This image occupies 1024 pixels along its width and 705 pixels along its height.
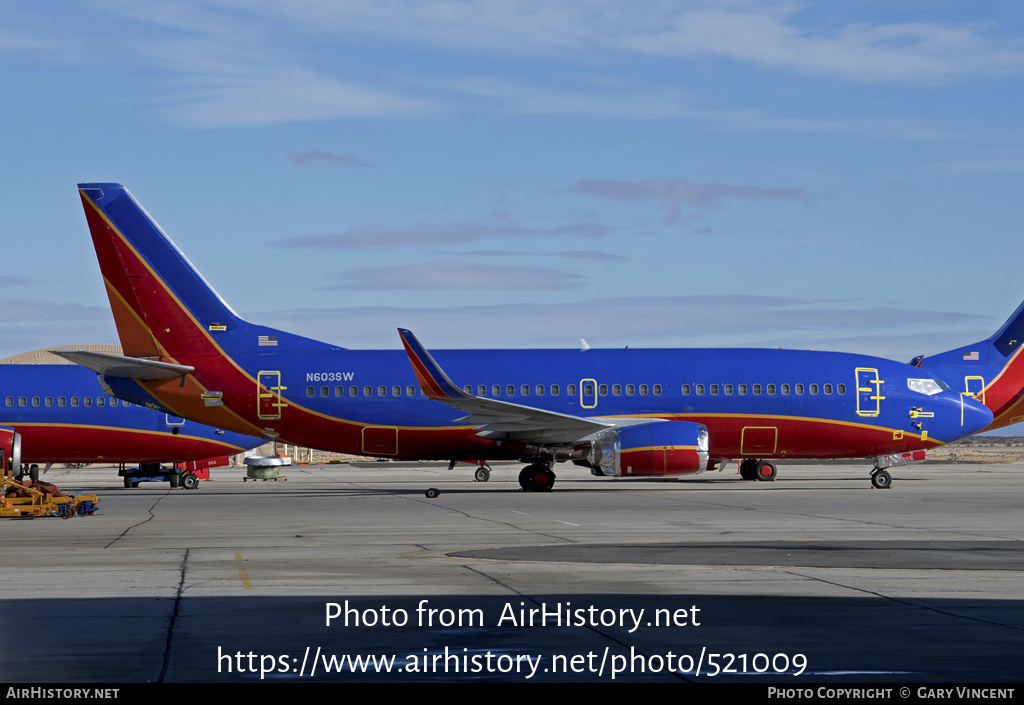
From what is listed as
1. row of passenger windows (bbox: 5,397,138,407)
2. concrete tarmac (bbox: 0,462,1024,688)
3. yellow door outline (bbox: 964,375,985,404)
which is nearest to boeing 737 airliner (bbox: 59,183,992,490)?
yellow door outline (bbox: 964,375,985,404)

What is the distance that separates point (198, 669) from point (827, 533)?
584 inches

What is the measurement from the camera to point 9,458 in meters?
34.7

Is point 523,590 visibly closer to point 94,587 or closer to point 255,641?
point 255,641

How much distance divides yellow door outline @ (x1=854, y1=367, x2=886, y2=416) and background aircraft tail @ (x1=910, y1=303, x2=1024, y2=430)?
4.17 meters

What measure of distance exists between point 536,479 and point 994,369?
18.5 m

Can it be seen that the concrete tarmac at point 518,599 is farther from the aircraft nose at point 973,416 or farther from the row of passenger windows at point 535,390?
the aircraft nose at point 973,416

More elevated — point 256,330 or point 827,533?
point 256,330

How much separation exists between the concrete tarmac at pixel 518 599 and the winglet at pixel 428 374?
9.61 meters

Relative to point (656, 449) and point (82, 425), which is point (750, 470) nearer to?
point (656, 449)

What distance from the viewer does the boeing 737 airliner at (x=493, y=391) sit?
36469 mm

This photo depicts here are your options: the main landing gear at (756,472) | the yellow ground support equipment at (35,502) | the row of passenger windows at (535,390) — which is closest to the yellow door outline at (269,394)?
the row of passenger windows at (535,390)

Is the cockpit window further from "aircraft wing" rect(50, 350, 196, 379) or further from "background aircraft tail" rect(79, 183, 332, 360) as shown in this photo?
"aircraft wing" rect(50, 350, 196, 379)

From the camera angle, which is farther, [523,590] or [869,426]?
[869,426]
